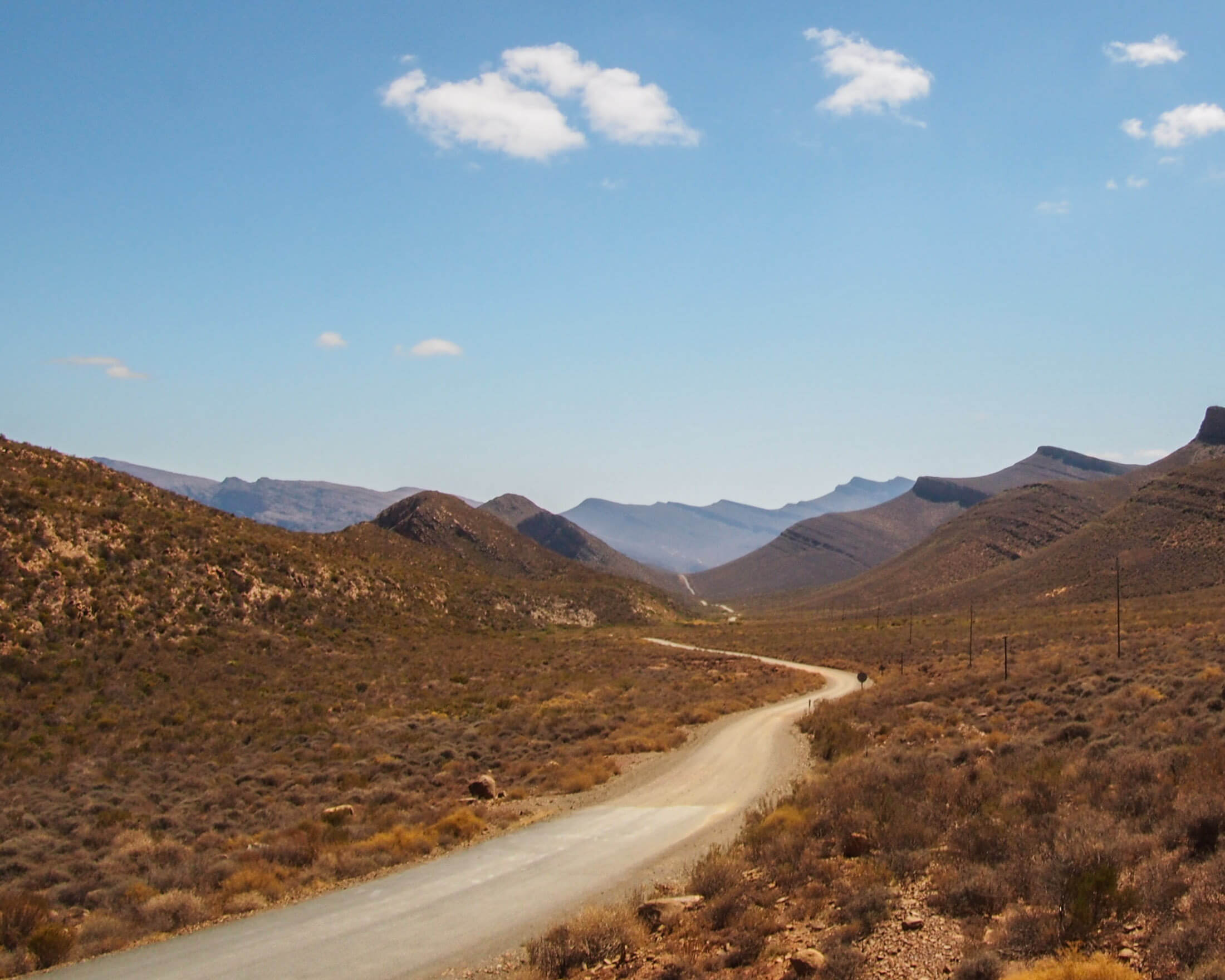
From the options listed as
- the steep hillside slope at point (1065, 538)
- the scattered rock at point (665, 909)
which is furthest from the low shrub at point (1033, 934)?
the steep hillside slope at point (1065, 538)

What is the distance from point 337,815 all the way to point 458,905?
6.75 meters

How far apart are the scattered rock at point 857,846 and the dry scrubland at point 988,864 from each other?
0.03m

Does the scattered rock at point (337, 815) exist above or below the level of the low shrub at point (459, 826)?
below

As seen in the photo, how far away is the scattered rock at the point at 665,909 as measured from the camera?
10297 millimetres

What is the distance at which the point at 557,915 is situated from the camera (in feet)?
37.9

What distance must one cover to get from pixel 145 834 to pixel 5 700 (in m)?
15.3

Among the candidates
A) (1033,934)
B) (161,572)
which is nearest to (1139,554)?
(161,572)

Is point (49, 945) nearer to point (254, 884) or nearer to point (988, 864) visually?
point (254, 884)

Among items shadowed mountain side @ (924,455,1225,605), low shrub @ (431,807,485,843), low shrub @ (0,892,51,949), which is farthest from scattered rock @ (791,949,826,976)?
shadowed mountain side @ (924,455,1225,605)

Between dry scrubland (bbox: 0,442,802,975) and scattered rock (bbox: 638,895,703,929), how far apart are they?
6.32 meters

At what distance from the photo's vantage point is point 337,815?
58.5 ft

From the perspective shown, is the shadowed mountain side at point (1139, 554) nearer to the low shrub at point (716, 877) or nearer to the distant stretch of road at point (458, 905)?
the distant stretch of road at point (458, 905)

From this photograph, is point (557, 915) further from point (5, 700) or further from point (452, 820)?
point (5, 700)

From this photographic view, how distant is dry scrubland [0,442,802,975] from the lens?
14.3 metres
